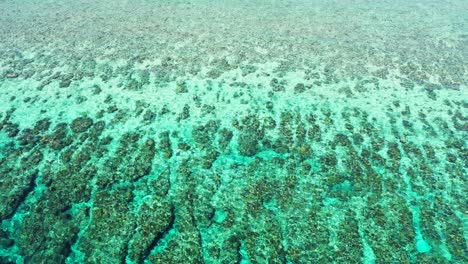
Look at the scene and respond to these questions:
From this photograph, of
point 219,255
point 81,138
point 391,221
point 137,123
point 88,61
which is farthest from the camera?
point 88,61

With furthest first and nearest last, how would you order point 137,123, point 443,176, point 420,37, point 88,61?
point 420,37 < point 88,61 < point 137,123 < point 443,176

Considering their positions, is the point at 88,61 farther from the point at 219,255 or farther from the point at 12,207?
the point at 219,255

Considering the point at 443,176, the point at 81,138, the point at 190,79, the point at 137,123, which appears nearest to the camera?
the point at 443,176

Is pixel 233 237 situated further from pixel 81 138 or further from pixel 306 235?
pixel 81 138

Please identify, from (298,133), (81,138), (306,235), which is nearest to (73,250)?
(81,138)

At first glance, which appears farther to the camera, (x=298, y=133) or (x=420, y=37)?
(x=420, y=37)

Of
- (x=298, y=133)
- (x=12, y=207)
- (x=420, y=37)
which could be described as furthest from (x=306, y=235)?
(x=420, y=37)
